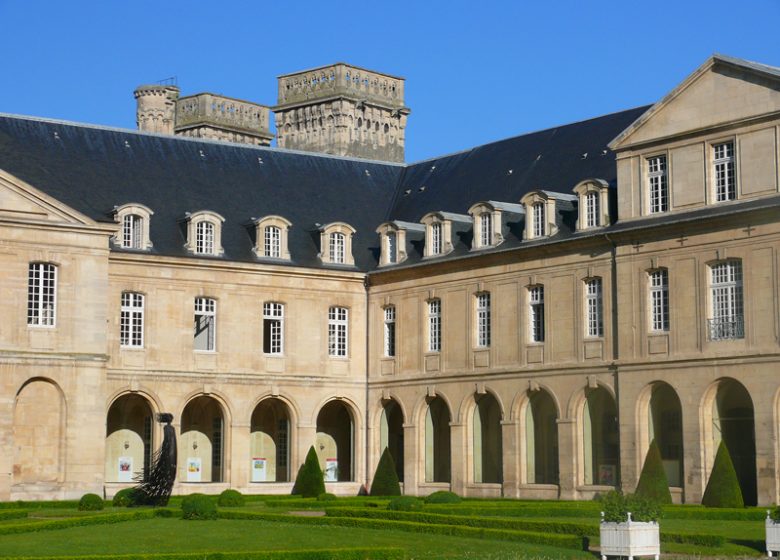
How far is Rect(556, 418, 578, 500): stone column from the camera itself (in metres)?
45.3

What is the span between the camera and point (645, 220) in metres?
43.5

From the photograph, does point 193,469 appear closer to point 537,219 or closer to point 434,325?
point 434,325

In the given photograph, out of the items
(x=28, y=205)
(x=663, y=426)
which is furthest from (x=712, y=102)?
(x=28, y=205)

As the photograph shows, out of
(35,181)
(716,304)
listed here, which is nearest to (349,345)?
(35,181)

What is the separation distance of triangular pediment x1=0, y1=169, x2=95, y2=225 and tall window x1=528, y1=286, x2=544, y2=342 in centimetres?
1404

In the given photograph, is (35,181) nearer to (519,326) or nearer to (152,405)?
(152,405)

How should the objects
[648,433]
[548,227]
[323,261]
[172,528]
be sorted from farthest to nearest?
1. [323,261]
2. [548,227]
3. [648,433]
4. [172,528]

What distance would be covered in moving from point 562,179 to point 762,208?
1029 cm

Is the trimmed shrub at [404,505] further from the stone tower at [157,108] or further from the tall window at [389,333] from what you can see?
the stone tower at [157,108]

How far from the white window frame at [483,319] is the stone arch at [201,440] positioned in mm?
9203

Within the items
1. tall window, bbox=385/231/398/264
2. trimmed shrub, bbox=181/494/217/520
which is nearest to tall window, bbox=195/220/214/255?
tall window, bbox=385/231/398/264

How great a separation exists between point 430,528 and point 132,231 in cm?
2148

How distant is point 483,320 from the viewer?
49.5 meters

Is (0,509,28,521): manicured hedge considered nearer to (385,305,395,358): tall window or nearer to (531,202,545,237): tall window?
(531,202,545,237): tall window
